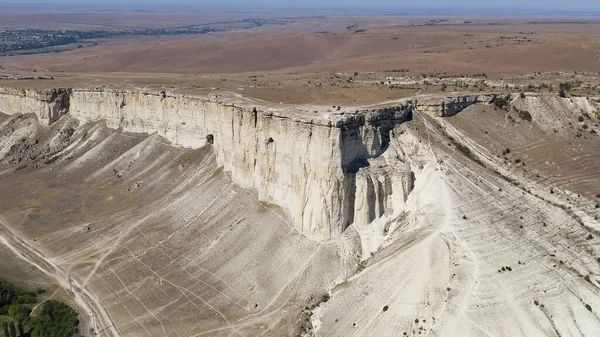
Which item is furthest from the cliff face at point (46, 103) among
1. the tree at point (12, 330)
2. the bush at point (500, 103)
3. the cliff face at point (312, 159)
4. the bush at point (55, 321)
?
the bush at point (500, 103)

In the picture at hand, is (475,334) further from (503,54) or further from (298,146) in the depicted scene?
(503,54)

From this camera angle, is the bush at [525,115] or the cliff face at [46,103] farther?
the cliff face at [46,103]

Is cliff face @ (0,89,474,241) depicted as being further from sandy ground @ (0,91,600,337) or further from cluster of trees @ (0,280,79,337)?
cluster of trees @ (0,280,79,337)

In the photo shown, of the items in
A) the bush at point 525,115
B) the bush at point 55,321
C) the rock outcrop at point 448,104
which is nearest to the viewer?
the bush at point 55,321

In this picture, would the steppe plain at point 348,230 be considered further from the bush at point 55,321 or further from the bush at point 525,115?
the bush at point 55,321

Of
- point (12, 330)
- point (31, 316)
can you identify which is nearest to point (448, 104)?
point (31, 316)

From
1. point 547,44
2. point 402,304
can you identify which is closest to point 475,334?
point 402,304

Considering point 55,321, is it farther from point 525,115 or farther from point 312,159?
point 525,115
